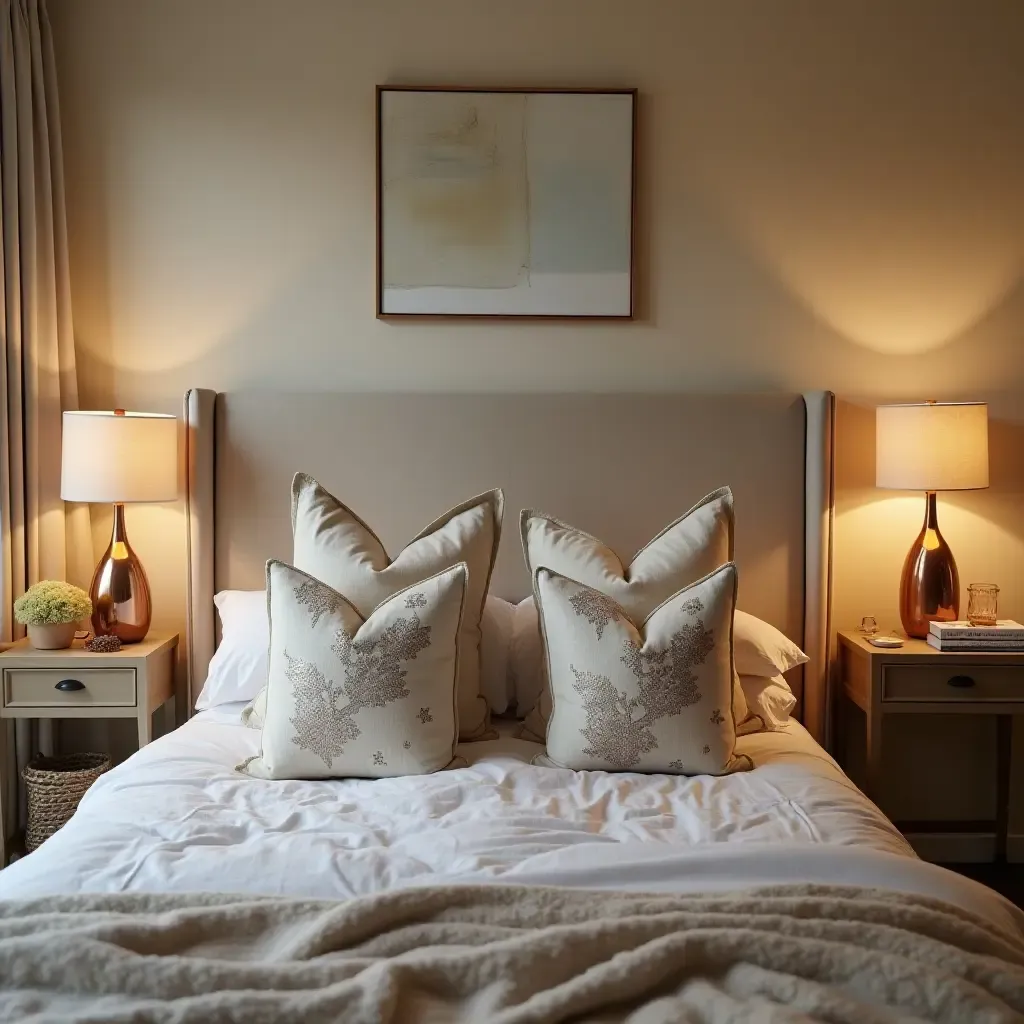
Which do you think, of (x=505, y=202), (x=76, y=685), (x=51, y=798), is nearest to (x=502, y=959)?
(x=76, y=685)

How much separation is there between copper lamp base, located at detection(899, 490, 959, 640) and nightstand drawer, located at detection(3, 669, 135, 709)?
2.12 m

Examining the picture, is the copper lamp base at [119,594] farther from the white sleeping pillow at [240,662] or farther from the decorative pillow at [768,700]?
the decorative pillow at [768,700]

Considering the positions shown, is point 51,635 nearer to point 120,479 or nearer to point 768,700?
point 120,479

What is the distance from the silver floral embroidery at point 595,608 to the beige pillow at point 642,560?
0.09 m

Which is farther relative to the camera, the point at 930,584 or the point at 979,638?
the point at 930,584

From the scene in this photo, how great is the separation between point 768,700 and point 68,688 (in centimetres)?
179

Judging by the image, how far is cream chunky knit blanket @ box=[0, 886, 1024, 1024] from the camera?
131cm

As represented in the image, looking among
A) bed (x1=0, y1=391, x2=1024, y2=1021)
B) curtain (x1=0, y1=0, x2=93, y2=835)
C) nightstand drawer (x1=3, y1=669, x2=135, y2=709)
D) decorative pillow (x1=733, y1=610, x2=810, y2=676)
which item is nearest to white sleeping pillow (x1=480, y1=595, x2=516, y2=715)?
bed (x1=0, y1=391, x2=1024, y2=1021)

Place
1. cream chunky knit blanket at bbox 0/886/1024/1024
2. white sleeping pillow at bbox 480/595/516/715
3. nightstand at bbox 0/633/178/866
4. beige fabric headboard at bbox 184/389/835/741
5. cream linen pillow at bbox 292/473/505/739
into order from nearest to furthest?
cream chunky knit blanket at bbox 0/886/1024/1024 → cream linen pillow at bbox 292/473/505/739 → white sleeping pillow at bbox 480/595/516/715 → nightstand at bbox 0/633/178/866 → beige fabric headboard at bbox 184/389/835/741

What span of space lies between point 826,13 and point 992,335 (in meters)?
1.05

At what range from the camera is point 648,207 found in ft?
10.3

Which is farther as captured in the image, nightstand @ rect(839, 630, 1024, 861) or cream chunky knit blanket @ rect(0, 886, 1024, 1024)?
nightstand @ rect(839, 630, 1024, 861)

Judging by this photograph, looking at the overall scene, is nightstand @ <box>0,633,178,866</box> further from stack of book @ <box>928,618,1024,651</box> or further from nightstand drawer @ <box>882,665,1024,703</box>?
stack of book @ <box>928,618,1024,651</box>

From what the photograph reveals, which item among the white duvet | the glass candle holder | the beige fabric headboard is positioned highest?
the beige fabric headboard
